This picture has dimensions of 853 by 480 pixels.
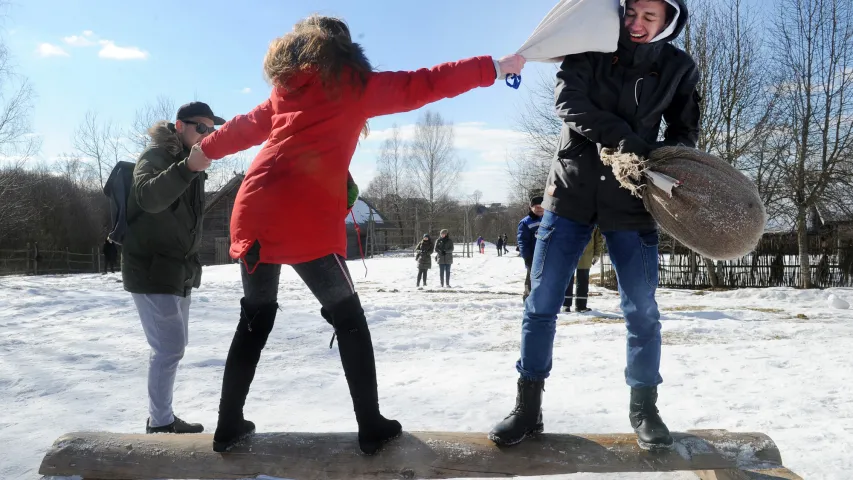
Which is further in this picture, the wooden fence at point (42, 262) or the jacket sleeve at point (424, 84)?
the wooden fence at point (42, 262)

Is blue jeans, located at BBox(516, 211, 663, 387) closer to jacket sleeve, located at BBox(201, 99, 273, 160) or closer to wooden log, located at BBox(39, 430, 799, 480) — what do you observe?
wooden log, located at BBox(39, 430, 799, 480)

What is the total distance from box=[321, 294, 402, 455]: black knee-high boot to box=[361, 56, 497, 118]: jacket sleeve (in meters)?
0.77

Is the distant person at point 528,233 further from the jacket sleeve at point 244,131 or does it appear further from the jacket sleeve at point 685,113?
the jacket sleeve at point 244,131

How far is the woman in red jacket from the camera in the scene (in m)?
1.93

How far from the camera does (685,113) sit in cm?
223

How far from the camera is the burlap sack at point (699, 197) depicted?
1897 millimetres

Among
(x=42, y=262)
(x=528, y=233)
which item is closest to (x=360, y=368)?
(x=528, y=233)

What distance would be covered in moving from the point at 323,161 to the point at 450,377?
2852 millimetres

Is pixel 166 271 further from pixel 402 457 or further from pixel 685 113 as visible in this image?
pixel 685 113

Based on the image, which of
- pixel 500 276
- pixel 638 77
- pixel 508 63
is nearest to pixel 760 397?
pixel 638 77

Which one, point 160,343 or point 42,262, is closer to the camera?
point 160,343

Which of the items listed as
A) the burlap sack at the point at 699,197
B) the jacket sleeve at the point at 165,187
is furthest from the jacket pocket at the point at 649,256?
the jacket sleeve at the point at 165,187

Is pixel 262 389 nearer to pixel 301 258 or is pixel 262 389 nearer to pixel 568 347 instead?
pixel 301 258

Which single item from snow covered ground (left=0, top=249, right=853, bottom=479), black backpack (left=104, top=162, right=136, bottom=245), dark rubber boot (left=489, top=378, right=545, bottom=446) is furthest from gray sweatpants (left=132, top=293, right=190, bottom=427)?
dark rubber boot (left=489, top=378, right=545, bottom=446)
